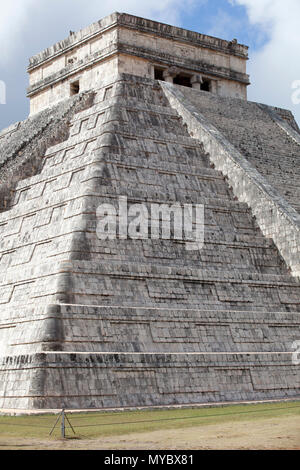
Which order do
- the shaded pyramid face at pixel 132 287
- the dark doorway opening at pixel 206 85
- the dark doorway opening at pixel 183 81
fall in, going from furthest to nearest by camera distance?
the dark doorway opening at pixel 206 85 → the dark doorway opening at pixel 183 81 → the shaded pyramid face at pixel 132 287

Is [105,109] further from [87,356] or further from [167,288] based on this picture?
[87,356]

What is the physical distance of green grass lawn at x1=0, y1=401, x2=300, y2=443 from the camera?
11242 mm

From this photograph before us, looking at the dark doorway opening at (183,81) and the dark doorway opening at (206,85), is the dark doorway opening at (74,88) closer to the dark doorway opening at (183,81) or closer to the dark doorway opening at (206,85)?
A: the dark doorway opening at (183,81)

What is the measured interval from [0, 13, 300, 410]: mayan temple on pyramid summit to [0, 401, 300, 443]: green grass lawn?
4.17ft

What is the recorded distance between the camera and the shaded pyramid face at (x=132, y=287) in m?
15.2

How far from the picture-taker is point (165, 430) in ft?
36.9

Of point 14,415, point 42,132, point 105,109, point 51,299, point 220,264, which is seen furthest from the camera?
point 42,132

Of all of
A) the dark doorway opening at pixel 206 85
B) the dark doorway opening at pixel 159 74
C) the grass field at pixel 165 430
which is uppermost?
the dark doorway opening at pixel 206 85

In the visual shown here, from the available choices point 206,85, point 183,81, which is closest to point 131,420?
point 183,81

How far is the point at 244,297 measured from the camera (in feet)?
61.3

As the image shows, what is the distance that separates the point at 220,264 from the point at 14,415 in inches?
291

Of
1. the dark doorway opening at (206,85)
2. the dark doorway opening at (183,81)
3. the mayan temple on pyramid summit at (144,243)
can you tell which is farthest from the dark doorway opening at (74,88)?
the dark doorway opening at (206,85)

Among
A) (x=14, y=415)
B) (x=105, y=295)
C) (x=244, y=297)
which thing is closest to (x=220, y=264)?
(x=244, y=297)

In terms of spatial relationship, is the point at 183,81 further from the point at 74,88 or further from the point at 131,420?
the point at 131,420
